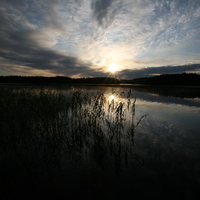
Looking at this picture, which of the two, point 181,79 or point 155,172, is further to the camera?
point 181,79

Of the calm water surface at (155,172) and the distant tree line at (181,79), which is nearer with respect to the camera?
the calm water surface at (155,172)

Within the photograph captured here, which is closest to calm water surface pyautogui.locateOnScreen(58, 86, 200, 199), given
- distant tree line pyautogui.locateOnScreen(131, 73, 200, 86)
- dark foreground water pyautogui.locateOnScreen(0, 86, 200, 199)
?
dark foreground water pyautogui.locateOnScreen(0, 86, 200, 199)

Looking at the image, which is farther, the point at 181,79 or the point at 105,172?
the point at 181,79

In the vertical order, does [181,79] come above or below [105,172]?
above

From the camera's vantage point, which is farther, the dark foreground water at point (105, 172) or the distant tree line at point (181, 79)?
the distant tree line at point (181, 79)

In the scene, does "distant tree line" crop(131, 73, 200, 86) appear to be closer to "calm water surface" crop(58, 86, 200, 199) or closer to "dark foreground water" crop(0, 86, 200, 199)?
"calm water surface" crop(58, 86, 200, 199)

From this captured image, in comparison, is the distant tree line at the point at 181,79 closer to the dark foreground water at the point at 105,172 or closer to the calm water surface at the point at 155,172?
the calm water surface at the point at 155,172

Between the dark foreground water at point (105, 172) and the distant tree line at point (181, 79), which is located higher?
the distant tree line at point (181, 79)

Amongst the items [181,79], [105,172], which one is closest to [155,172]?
[105,172]

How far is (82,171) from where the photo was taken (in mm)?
3879

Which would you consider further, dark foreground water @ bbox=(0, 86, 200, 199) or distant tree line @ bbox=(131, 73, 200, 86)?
distant tree line @ bbox=(131, 73, 200, 86)

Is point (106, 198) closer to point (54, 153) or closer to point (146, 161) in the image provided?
point (146, 161)

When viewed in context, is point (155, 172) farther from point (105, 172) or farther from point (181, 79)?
point (181, 79)

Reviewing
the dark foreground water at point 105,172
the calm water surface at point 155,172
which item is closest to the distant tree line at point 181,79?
the calm water surface at point 155,172
